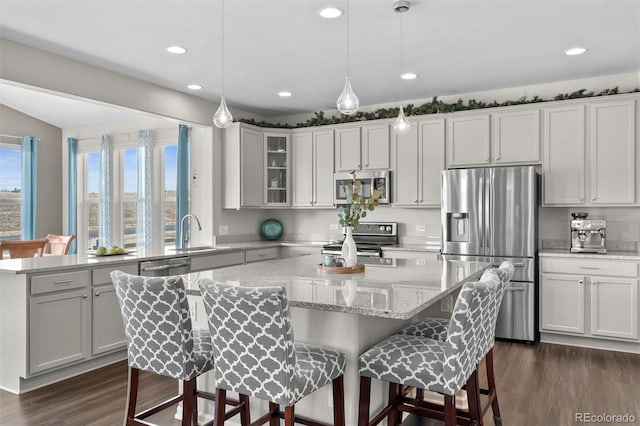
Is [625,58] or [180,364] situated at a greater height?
[625,58]

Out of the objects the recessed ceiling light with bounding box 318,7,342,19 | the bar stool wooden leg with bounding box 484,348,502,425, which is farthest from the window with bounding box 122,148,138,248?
the bar stool wooden leg with bounding box 484,348,502,425

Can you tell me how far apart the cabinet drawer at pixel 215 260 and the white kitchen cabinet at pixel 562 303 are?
3235 mm

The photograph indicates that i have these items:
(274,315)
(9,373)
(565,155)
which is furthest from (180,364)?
(565,155)

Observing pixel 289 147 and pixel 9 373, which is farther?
pixel 289 147

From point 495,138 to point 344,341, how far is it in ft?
11.4

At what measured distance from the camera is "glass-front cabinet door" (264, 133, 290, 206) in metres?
6.14

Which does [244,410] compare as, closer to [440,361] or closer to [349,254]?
[440,361]

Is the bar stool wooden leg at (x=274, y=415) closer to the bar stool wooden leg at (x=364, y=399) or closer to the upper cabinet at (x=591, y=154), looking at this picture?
→ the bar stool wooden leg at (x=364, y=399)

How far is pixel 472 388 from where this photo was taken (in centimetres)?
231

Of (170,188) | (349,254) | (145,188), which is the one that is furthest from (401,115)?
(145,188)

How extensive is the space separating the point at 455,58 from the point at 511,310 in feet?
8.03

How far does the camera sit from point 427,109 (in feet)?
17.4

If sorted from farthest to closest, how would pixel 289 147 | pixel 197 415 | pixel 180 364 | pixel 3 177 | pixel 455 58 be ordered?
pixel 3 177 → pixel 289 147 → pixel 455 58 → pixel 197 415 → pixel 180 364

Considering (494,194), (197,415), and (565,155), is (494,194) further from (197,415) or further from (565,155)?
(197,415)
